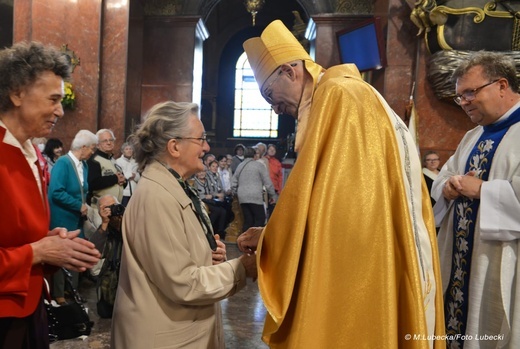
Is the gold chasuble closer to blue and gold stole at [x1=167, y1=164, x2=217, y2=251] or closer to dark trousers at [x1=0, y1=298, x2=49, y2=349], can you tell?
blue and gold stole at [x1=167, y1=164, x2=217, y2=251]

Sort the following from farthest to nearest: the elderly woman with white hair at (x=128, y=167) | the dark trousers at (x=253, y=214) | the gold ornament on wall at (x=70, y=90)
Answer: the dark trousers at (x=253, y=214), the gold ornament on wall at (x=70, y=90), the elderly woman with white hair at (x=128, y=167)

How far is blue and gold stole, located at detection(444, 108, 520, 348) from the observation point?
97.9 inches

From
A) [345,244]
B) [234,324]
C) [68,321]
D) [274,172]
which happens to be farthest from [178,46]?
[345,244]

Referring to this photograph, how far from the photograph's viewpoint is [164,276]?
1.65 metres

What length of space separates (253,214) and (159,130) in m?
6.41

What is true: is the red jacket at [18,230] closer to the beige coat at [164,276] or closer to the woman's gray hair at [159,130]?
the beige coat at [164,276]

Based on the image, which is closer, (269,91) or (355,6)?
(269,91)

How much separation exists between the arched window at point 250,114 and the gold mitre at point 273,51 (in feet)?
55.7

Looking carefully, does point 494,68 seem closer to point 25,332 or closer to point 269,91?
point 269,91

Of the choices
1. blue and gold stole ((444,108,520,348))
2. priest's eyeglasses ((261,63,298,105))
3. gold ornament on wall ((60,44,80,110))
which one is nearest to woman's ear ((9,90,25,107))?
priest's eyeglasses ((261,63,298,105))

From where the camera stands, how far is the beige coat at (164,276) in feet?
5.44

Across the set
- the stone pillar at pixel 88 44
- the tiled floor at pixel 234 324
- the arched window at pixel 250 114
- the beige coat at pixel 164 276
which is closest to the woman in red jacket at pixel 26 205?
the beige coat at pixel 164 276

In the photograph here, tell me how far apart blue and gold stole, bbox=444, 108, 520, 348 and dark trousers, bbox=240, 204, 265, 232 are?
18.3ft

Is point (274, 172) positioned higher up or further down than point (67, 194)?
further down
